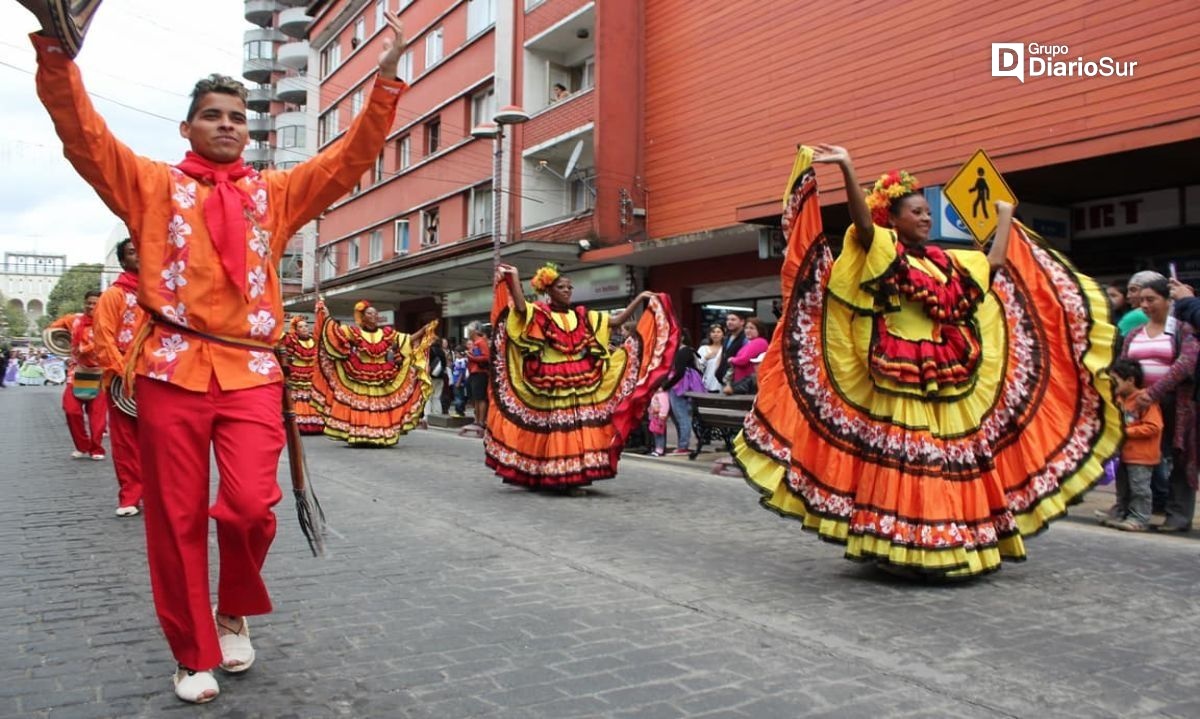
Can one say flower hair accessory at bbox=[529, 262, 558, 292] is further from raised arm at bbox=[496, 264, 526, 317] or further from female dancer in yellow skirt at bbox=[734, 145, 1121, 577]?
female dancer in yellow skirt at bbox=[734, 145, 1121, 577]

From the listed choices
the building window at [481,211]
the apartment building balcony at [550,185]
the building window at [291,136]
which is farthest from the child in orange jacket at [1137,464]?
the building window at [291,136]

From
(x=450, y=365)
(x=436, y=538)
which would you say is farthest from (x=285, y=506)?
(x=450, y=365)

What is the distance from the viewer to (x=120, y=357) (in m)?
7.18

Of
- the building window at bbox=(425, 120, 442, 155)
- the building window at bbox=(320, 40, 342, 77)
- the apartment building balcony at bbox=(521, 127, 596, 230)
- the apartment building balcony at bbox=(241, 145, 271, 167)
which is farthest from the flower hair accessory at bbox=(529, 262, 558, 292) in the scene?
the apartment building balcony at bbox=(241, 145, 271, 167)

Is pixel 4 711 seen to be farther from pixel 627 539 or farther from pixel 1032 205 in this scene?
pixel 1032 205

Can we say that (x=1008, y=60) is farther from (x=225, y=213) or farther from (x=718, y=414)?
(x=225, y=213)

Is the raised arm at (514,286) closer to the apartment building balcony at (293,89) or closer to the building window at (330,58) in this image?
the building window at (330,58)

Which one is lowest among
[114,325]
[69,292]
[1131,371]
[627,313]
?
[1131,371]

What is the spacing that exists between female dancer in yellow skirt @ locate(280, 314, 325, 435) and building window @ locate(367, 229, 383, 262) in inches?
742

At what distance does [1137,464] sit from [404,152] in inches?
1137

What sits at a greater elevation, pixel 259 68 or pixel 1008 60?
pixel 259 68

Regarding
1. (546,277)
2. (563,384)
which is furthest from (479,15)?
(563,384)

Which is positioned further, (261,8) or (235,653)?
(261,8)

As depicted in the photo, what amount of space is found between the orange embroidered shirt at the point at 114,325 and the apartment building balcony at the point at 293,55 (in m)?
55.2
